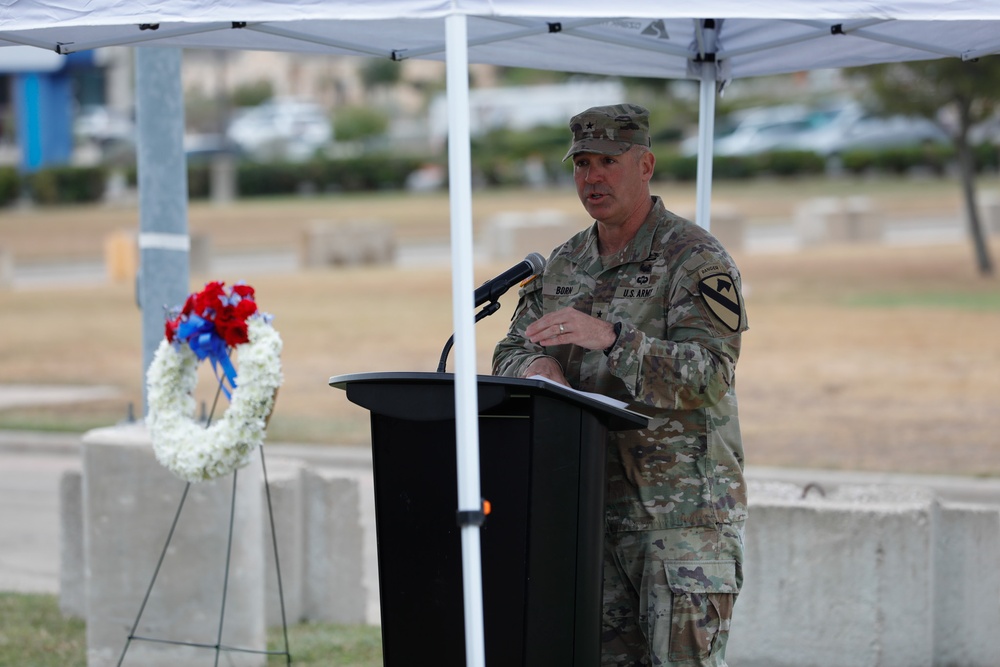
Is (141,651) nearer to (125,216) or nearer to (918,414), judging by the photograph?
(918,414)

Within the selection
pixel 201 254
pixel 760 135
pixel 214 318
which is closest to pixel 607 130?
pixel 214 318

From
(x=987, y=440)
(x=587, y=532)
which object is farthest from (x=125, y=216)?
(x=587, y=532)

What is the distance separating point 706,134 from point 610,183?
1.60 metres

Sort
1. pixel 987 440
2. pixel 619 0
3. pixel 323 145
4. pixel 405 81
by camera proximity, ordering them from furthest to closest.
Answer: pixel 405 81 < pixel 323 145 < pixel 987 440 < pixel 619 0

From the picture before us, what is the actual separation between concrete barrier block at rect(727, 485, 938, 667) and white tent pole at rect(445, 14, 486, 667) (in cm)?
244

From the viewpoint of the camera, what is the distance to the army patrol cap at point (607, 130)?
3.45m

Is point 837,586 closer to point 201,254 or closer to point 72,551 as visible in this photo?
point 72,551

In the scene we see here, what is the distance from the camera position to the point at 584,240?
3707mm

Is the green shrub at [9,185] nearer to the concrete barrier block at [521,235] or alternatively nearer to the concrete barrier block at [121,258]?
the concrete barrier block at [121,258]

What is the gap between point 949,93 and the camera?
18.3 metres

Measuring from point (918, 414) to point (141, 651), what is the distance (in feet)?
24.4

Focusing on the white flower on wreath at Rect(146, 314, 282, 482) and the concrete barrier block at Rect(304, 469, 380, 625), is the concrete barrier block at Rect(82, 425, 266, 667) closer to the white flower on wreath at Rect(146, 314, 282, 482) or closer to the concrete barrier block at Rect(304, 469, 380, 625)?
the white flower on wreath at Rect(146, 314, 282, 482)

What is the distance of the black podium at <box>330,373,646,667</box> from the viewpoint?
321 centimetres

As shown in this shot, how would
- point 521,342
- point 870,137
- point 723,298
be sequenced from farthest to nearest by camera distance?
1. point 870,137
2. point 521,342
3. point 723,298
